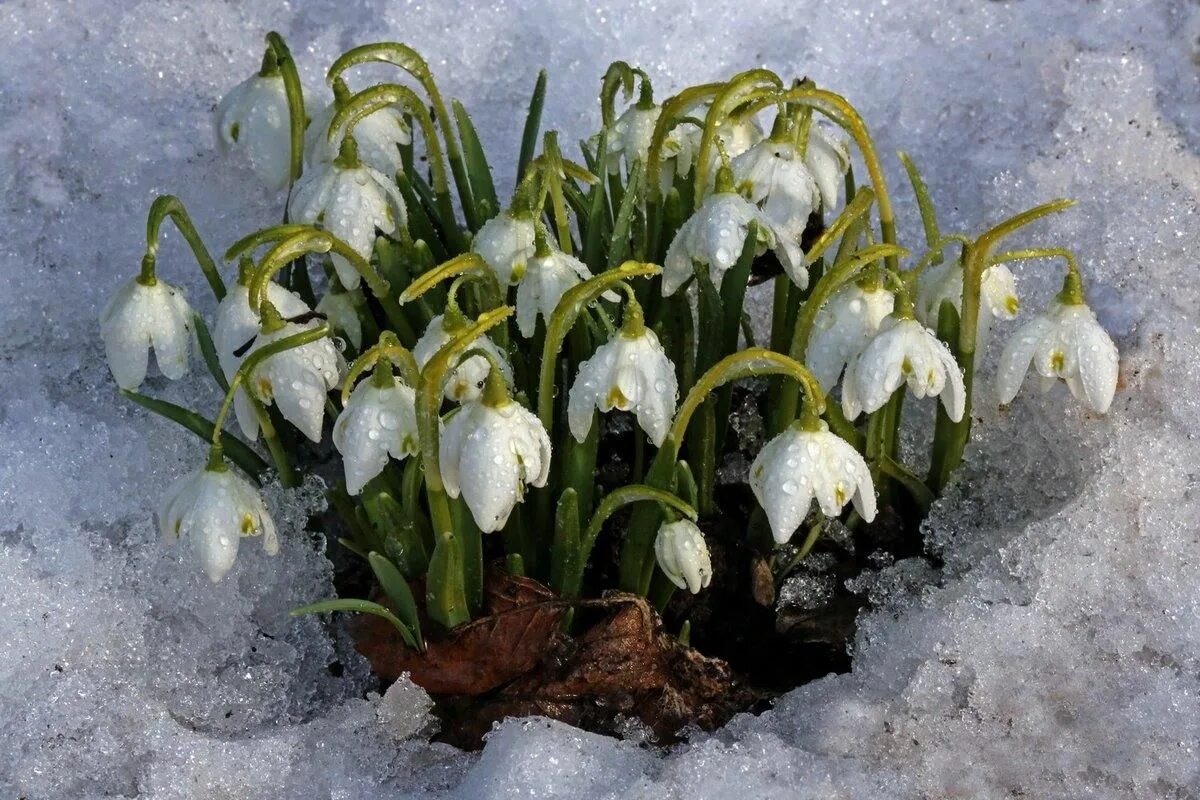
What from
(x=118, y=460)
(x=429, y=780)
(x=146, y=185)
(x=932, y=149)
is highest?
(x=932, y=149)

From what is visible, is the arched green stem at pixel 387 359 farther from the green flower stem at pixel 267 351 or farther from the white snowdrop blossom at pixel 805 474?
the white snowdrop blossom at pixel 805 474

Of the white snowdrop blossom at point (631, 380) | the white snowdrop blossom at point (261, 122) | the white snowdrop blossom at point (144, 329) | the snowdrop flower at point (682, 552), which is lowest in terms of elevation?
the snowdrop flower at point (682, 552)

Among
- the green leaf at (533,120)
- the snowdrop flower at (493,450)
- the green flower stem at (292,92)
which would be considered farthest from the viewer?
the green leaf at (533,120)

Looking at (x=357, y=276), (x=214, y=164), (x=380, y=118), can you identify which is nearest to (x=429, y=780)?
(x=357, y=276)

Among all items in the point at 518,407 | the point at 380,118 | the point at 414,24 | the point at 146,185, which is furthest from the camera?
the point at 414,24

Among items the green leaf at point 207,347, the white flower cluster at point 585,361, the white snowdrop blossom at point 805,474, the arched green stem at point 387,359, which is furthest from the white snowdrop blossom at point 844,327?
the green leaf at point 207,347

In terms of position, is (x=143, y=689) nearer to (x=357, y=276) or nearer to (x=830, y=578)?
(x=357, y=276)

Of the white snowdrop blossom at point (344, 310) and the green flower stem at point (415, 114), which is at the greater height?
the green flower stem at point (415, 114)
